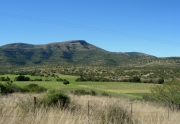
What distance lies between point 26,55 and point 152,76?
118836 mm

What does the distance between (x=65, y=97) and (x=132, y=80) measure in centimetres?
7046

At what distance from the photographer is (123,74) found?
345 ft

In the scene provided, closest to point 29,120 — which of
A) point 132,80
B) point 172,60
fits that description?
point 132,80

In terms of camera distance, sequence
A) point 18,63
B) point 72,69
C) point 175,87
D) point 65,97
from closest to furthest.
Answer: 1. point 65,97
2. point 175,87
3. point 72,69
4. point 18,63

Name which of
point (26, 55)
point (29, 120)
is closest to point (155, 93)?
point (29, 120)

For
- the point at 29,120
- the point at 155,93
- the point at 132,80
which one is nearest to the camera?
the point at 29,120

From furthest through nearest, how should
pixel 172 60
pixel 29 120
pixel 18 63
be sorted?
pixel 18 63
pixel 172 60
pixel 29 120

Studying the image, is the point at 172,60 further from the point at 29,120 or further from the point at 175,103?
the point at 29,120

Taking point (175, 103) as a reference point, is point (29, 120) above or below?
above

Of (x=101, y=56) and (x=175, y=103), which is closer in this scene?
(x=175, y=103)

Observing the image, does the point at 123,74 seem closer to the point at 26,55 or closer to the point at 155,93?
the point at 155,93

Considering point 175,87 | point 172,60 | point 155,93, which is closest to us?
point 175,87

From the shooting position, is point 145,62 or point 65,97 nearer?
point 65,97

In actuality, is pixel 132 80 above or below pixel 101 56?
below
